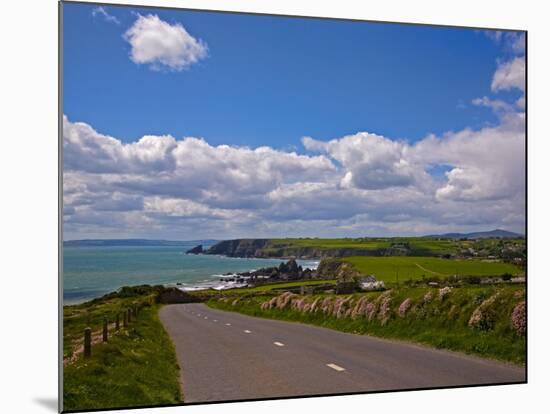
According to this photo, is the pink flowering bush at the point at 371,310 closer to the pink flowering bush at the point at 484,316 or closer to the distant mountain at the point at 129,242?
the pink flowering bush at the point at 484,316

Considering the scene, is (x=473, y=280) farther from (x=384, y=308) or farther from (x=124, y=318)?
(x=124, y=318)

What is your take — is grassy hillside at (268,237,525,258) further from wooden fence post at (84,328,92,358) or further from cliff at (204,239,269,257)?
wooden fence post at (84,328,92,358)

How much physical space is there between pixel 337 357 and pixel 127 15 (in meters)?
7.10

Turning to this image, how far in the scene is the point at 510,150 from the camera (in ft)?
47.9

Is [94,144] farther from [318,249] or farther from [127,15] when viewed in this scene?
[318,249]

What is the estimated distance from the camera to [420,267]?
14477 millimetres

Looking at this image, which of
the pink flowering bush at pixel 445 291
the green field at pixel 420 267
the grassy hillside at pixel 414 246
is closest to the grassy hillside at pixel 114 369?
the grassy hillside at pixel 414 246

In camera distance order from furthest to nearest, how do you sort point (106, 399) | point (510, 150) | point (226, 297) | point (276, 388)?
1. point (510, 150)
2. point (226, 297)
3. point (276, 388)
4. point (106, 399)

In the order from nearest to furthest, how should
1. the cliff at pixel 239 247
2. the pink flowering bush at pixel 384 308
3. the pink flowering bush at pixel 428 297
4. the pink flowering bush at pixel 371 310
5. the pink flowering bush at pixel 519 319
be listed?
1. the cliff at pixel 239 247
2. the pink flowering bush at pixel 519 319
3. the pink flowering bush at pixel 428 297
4. the pink flowering bush at pixel 384 308
5. the pink flowering bush at pixel 371 310

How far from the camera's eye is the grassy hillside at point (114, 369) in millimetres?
11594

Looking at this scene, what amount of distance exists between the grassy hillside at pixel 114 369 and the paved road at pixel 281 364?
1.08 feet

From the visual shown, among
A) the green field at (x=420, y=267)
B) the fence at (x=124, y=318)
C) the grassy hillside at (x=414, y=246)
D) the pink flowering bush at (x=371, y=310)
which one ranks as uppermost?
the grassy hillside at (x=414, y=246)

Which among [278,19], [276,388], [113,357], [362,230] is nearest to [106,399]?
[113,357]

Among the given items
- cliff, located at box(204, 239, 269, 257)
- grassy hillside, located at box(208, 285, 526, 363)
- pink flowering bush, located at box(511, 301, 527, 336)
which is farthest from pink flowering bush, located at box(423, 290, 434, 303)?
cliff, located at box(204, 239, 269, 257)
